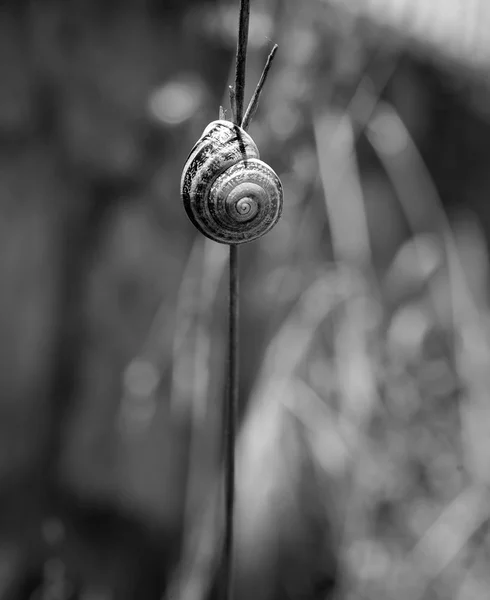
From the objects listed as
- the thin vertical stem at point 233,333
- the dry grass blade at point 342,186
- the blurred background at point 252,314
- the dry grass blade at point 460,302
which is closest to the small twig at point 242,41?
the thin vertical stem at point 233,333

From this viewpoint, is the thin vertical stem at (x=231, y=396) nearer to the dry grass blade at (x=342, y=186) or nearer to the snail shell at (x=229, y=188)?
the snail shell at (x=229, y=188)

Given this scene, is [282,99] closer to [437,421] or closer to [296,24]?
[296,24]

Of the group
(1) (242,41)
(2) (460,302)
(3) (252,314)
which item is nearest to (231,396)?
(1) (242,41)

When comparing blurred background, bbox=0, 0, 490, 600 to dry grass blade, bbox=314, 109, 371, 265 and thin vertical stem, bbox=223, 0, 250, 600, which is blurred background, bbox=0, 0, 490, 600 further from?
thin vertical stem, bbox=223, 0, 250, 600

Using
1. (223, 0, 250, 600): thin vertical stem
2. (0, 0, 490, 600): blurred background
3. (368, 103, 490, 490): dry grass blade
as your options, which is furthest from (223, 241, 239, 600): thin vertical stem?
(368, 103, 490, 490): dry grass blade

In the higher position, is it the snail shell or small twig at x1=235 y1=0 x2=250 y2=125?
small twig at x1=235 y1=0 x2=250 y2=125

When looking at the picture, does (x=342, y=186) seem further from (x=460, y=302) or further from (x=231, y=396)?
(x=231, y=396)
